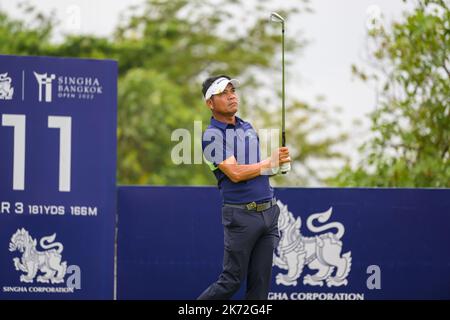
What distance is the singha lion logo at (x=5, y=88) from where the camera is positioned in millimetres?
8281

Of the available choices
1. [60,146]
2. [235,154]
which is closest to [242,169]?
[235,154]

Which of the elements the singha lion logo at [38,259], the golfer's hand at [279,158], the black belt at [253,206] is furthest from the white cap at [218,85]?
the singha lion logo at [38,259]

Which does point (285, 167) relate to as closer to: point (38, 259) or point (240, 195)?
point (240, 195)

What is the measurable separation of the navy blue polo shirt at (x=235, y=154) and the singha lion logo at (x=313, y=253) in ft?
7.35

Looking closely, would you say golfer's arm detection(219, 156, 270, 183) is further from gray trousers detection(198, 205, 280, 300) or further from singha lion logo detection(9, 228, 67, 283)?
singha lion logo detection(9, 228, 67, 283)

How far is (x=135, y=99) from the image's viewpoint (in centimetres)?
2592

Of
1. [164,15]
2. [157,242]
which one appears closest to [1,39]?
[164,15]

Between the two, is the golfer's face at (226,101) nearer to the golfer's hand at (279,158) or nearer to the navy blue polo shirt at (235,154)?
the navy blue polo shirt at (235,154)

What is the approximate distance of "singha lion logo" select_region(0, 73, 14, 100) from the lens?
8281 mm

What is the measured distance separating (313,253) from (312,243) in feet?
0.31

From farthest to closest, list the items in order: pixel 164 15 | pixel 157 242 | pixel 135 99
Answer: pixel 164 15 → pixel 135 99 → pixel 157 242

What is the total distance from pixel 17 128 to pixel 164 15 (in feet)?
75.2

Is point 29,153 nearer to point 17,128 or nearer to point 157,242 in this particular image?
point 17,128

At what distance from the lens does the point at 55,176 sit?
8.30 metres
